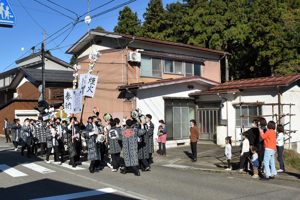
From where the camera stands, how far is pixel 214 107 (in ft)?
58.0

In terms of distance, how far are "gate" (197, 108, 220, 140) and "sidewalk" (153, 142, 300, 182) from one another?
61.8 inches

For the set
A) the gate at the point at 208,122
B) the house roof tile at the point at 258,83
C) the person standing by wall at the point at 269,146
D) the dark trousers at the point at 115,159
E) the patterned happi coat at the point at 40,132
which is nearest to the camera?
the person standing by wall at the point at 269,146

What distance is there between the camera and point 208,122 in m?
18.0

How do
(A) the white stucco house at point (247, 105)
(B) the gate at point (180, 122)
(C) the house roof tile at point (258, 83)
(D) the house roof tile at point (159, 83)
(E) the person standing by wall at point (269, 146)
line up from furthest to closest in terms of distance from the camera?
(B) the gate at point (180, 122) → (D) the house roof tile at point (159, 83) → (A) the white stucco house at point (247, 105) → (C) the house roof tile at point (258, 83) → (E) the person standing by wall at point (269, 146)

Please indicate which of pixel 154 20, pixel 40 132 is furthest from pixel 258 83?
pixel 154 20

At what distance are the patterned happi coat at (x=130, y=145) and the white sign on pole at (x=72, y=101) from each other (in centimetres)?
321

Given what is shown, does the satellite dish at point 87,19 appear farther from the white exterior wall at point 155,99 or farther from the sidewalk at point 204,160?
the sidewalk at point 204,160

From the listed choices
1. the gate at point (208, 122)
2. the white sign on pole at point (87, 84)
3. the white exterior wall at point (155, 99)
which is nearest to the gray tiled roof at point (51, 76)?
the white exterior wall at point (155, 99)

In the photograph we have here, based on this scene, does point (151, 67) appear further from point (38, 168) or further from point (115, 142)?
point (38, 168)

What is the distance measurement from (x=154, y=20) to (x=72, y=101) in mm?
24565

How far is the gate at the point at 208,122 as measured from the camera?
1758 centimetres

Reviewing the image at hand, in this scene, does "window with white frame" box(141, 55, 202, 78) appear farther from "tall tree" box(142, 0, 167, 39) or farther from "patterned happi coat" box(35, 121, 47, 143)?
"tall tree" box(142, 0, 167, 39)

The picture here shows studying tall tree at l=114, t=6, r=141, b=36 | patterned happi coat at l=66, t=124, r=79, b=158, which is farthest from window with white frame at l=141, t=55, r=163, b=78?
tall tree at l=114, t=6, r=141, b=36

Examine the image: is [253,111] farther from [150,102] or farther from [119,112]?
[119,112]
